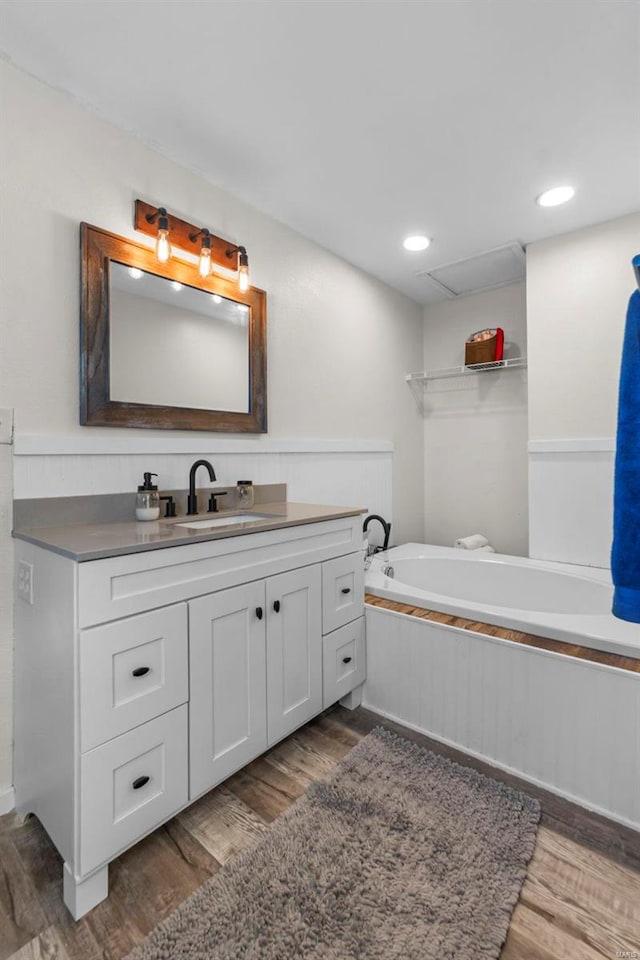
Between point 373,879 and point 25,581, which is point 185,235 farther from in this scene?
point 373,879

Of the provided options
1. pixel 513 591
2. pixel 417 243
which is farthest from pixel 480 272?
pixel 513 591

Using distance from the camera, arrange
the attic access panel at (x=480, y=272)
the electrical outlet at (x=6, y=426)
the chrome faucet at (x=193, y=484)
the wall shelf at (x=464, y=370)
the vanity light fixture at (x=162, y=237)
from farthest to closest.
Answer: the wall shelf at (x=464, y=370), the attic access panel at (x=480, y=272), the chrome faucet at (x=193, y=484), the vanity light fixture at (x=162, y=237), the electrical outlet at (x=6, y=426)

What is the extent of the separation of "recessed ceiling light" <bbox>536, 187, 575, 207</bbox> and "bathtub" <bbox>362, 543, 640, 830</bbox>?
1911mm

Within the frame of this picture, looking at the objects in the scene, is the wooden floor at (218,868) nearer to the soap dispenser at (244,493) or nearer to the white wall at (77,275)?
the white wall at (77,275)

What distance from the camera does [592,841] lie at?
4.33 feet

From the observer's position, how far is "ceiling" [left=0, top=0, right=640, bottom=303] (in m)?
1.28

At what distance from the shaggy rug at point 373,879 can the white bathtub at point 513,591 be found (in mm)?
578

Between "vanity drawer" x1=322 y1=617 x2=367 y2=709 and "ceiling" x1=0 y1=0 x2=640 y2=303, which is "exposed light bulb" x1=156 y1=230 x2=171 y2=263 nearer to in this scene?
"ceiling" x1=0 y1=0 x2=640 y2=303

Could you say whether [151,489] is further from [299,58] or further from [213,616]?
[299,58]

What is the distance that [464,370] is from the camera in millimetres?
3137

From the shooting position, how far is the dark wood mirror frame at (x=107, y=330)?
1.56m

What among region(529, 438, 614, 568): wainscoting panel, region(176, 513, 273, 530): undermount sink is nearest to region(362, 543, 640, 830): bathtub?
region(529, 438, 614, 568): wainscoting panel

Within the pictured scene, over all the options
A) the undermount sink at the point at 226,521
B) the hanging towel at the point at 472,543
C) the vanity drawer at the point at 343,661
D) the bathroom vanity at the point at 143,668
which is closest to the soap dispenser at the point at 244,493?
the undermount sink at the point at 226,521

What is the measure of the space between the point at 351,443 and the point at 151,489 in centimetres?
143
